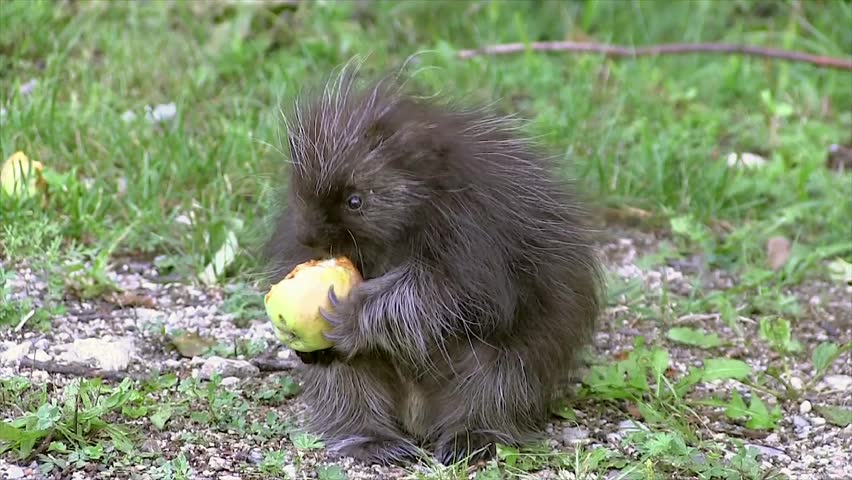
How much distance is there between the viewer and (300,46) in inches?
276

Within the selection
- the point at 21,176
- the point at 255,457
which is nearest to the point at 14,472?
the point at 255,457

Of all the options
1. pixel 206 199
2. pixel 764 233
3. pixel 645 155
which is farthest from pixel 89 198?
pixel 764 233

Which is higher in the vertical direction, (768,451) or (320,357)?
(320,357)

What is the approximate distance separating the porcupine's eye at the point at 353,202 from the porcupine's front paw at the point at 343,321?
0.25 meters

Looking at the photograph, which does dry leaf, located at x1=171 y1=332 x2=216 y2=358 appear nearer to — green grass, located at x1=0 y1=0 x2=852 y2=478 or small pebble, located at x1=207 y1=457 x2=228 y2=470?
green grass, located at x1=0 y1=0 x2=852 y2=478

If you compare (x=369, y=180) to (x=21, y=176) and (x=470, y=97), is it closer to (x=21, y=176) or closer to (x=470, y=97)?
(x=470, y=97)

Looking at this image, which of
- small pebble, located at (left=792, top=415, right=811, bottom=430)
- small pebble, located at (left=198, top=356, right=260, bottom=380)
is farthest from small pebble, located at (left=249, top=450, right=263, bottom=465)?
small pebble, located at (left=792, top=415, right=811, bottom=430)

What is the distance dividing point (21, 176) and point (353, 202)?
200cm

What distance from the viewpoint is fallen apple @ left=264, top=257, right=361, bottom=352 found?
357 centimetres

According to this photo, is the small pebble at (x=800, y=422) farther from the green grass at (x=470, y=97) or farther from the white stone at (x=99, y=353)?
the white stone at (x=99, y=353)

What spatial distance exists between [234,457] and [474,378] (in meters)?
0.74

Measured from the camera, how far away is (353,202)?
354cm

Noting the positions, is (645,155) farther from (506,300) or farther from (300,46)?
(506,300)

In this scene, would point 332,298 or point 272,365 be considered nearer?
point 332,298
